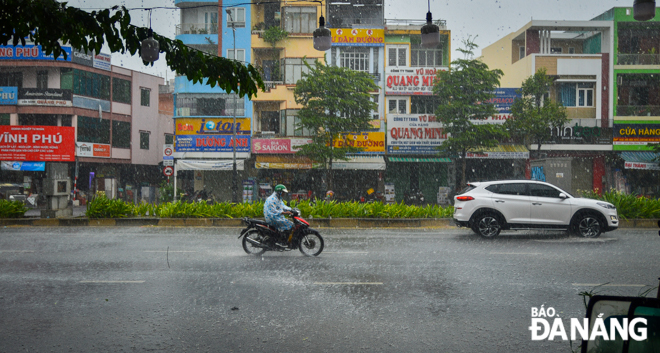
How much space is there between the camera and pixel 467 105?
1089 inches

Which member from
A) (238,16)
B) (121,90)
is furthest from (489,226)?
(121,90)

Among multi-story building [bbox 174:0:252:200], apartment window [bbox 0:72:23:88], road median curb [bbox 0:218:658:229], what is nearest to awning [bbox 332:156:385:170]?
multi-story building [bbox 174:0:252:200]

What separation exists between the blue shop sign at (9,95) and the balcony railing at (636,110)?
121 feet

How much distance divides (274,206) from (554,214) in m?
7.28

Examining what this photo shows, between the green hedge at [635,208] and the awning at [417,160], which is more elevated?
the awning at [417,160]

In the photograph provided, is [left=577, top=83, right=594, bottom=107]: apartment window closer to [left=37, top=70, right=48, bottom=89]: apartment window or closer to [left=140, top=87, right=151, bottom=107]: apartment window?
[left=140, top=87, right=151, bottom=107]: apartment window

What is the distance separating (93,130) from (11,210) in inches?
662

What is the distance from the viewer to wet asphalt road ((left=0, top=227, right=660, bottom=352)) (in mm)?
4957

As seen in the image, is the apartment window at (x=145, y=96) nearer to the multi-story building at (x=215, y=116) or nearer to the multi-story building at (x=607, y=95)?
the multi-story building at (x=215, y=116)

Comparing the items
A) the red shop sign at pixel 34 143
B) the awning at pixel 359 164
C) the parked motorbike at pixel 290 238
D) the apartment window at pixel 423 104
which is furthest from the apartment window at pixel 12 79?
the parked motorbike at pixel 290 238

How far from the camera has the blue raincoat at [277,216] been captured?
33.6ft

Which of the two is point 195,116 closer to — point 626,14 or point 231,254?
point 231,254

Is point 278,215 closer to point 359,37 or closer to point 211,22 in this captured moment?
point 359,37

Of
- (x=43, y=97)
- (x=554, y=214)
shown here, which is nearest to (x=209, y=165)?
(x=43, y=97)
